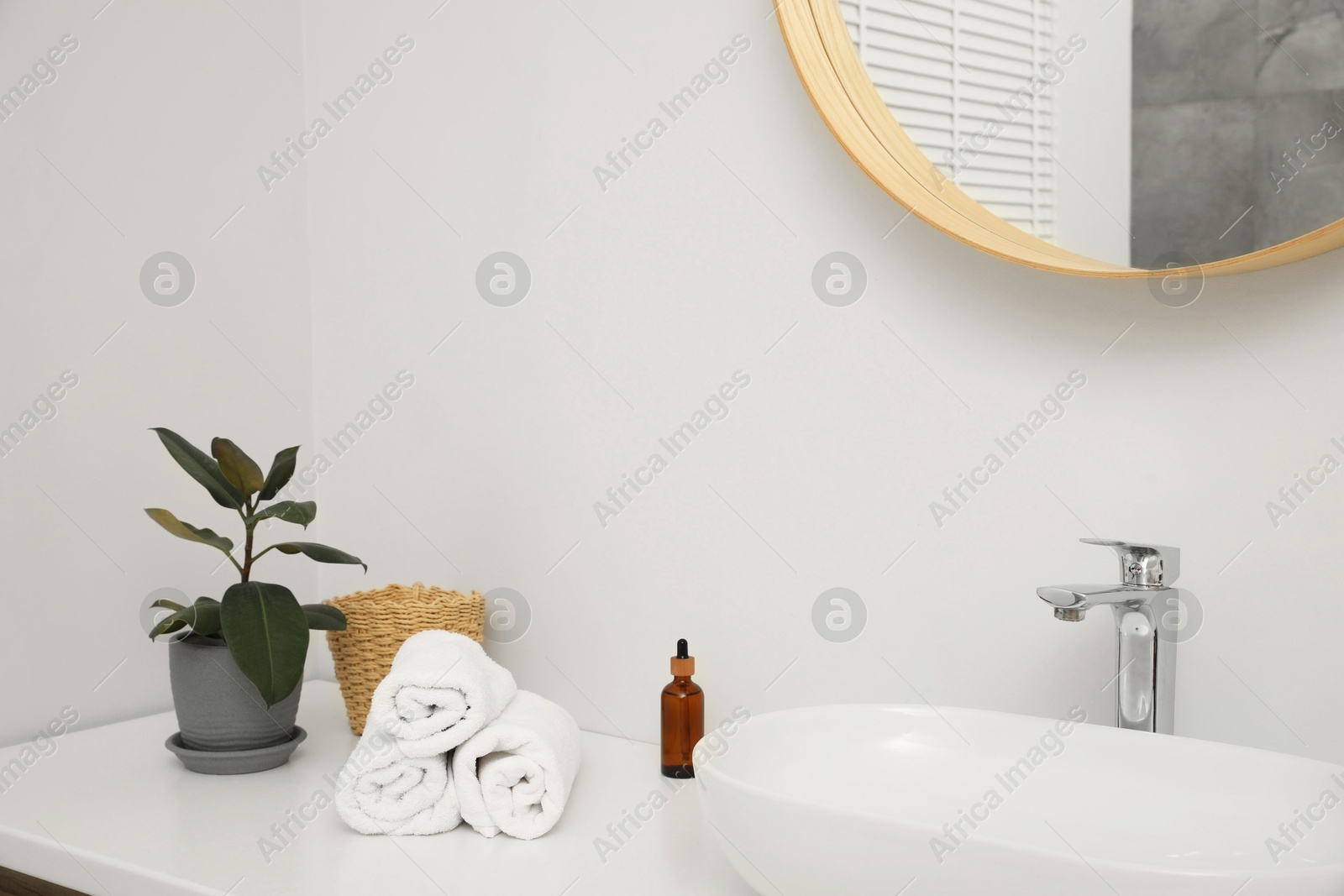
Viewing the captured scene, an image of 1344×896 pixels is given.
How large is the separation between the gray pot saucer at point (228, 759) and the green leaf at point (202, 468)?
11.1 inches

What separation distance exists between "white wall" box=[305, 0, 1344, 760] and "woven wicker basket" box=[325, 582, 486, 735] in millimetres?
122

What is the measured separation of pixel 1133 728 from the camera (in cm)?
94

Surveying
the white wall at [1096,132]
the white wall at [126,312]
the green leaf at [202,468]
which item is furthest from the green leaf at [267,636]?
the white wall at [1096,132]

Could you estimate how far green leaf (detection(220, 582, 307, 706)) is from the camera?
3.64 feet

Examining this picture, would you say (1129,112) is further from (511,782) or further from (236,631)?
(236,631)

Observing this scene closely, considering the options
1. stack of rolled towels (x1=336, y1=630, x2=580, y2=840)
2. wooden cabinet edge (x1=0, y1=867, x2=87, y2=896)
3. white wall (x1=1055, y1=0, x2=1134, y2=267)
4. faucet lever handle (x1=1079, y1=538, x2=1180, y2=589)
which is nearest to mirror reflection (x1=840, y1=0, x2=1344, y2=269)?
white wall (x1=1055, y1=0, x2=1134, y2=267)

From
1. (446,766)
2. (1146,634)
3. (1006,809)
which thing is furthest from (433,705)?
(1146,634)

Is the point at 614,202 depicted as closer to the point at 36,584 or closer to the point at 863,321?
the point at 863,321

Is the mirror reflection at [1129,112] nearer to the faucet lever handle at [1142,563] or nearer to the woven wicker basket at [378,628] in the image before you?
the faucet lever handle at [1142,563]

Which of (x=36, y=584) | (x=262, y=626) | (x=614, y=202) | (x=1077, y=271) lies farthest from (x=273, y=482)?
(x=1077, y=271)

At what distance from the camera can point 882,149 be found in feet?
3.71

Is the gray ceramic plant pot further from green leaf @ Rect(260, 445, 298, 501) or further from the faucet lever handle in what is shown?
the faucet lever handle

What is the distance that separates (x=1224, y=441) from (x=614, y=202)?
2.41 feet

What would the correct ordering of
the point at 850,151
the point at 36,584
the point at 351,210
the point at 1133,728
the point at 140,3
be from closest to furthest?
the point at 1133,728
the point at 850,151
the point at 36,584
the point at 140,3
the point at 351,210
